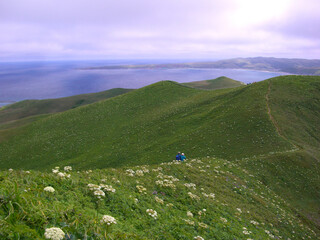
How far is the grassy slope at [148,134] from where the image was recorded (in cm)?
3725

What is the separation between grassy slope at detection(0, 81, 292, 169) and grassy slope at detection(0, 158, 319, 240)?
1451cm

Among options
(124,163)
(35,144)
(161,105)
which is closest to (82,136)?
(35,144)

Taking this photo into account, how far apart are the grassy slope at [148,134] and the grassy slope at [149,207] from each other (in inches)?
571

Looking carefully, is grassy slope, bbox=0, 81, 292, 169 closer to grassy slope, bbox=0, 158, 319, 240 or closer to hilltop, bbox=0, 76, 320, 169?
hilltop, bbox=0, 76, 320, 169

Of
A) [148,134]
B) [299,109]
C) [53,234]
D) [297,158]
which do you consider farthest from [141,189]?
[299,109]

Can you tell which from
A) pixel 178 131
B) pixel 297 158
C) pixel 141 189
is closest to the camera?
pixel 141 189

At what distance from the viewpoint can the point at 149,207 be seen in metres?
10.4

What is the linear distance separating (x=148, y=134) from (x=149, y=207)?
1532 inches

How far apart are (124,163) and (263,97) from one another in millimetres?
35049

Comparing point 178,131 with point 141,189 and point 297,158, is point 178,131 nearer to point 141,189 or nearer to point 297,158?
point 297,158

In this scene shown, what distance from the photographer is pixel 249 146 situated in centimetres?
3491

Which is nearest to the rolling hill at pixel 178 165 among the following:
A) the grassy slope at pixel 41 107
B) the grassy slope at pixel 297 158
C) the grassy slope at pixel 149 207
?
the grassy slope at pixel 149 207

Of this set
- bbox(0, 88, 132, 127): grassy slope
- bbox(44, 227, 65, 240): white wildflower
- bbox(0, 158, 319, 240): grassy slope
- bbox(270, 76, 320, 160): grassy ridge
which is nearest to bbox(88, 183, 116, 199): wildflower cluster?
bbox(0, 158, 319, 240): grassy slope

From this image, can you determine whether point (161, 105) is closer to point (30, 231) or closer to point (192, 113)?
point (192, 113)
